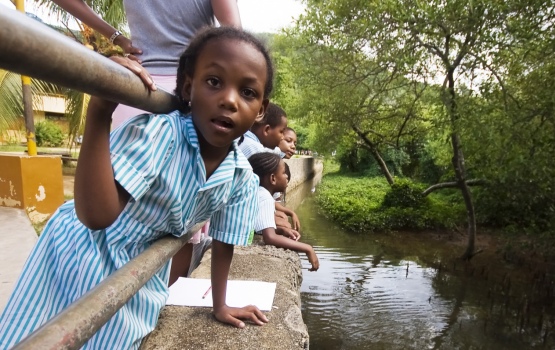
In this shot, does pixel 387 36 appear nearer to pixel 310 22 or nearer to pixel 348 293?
pixel 310 22

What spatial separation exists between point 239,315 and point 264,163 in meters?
1.52

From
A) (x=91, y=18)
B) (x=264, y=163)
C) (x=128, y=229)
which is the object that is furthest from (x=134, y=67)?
(x=264, y=163)

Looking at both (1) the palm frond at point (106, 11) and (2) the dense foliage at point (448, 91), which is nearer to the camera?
(2) the dense foliage at point (448, 91)

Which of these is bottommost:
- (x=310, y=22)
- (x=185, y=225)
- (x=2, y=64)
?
(x=185, y=225)

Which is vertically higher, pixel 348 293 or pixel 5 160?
pixel 5 160

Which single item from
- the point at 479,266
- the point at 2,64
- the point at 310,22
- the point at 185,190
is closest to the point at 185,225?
the point at 185,190

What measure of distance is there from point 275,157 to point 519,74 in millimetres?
6252

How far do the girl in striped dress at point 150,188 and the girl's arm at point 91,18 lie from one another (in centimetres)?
60

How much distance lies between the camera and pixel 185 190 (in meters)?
1.11

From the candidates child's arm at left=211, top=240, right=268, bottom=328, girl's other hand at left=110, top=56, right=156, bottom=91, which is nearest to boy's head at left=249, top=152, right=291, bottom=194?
child's arm at left=211, top=240, right=268, bottom=328

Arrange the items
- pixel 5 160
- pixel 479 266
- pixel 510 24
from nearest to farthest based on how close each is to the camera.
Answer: pixel 5 160 < pixel 510 24 < pixel 479 266

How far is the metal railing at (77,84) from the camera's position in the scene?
0.40 metres

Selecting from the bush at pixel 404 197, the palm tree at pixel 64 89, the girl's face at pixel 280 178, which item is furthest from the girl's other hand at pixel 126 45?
the bush at pixel 404 197

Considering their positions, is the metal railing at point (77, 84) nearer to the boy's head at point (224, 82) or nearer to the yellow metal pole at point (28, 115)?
the boy's head at point (224, 82)
